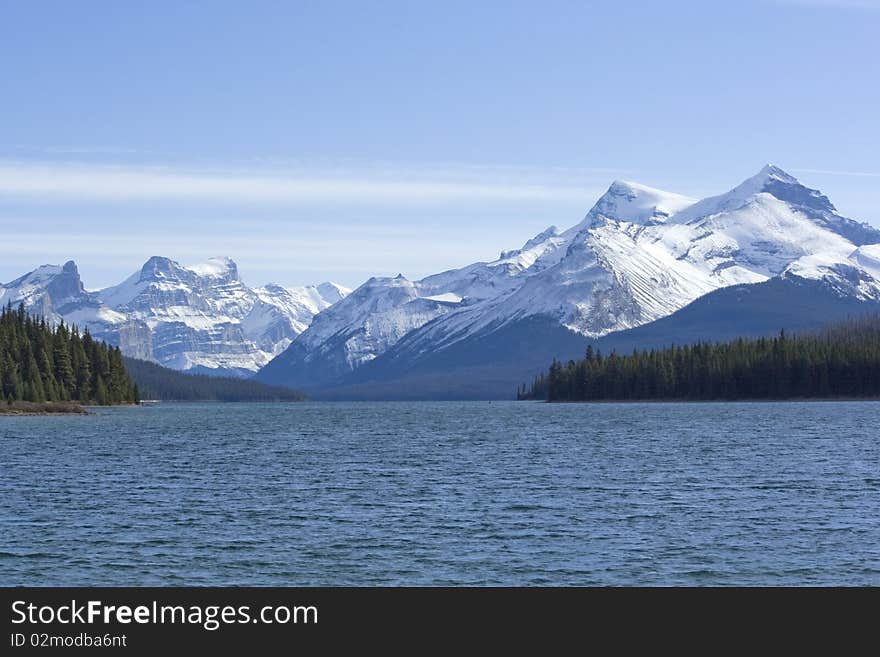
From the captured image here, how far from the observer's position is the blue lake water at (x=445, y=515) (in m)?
59.2

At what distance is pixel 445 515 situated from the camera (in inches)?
3098

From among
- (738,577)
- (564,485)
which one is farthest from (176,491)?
(738,577)

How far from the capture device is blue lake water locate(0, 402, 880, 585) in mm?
59156

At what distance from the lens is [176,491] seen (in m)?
93.9

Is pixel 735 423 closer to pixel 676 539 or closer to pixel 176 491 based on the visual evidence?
pixel 176 491
